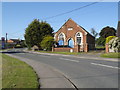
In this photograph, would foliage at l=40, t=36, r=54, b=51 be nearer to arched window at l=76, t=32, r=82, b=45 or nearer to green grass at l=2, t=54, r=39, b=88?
arched window at l=76, t=32, r=82, b=45

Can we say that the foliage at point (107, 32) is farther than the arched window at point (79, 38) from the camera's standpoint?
Yes

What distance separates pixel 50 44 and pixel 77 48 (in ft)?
24.6

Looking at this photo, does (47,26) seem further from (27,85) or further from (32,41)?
(27,85)

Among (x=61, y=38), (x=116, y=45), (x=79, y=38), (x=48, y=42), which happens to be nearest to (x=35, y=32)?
(x=61, y=38)

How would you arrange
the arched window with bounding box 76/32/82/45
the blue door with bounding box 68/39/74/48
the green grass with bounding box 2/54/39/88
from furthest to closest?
the blue door with bounding box 68/39/74/48, the arched window with bounding box 76/32/82/45, the green grass with bounding box 2/54/39/88

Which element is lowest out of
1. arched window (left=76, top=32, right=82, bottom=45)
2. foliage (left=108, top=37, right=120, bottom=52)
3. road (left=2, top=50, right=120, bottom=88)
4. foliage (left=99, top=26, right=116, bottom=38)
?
road (left=2, top=50, right=120, bottom=88)

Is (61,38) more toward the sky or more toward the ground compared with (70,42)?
→ more toward the sky

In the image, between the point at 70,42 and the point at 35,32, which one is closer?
the point at 70,42

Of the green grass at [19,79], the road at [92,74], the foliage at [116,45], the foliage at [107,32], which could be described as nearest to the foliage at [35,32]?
the foliage at [116,45]

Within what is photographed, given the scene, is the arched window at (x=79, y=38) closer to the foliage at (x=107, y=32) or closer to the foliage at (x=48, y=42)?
the foliage at (x=48, y=42)

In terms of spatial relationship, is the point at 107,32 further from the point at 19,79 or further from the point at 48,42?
the point at 19,79

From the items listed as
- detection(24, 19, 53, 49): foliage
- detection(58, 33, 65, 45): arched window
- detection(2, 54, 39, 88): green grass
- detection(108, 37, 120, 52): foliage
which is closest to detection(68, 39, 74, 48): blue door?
detection(58, 33, 65, 45): arched window

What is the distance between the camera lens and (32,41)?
159 feet

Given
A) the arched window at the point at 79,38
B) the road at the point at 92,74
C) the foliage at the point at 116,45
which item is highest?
the arched window at the point at 79,38
